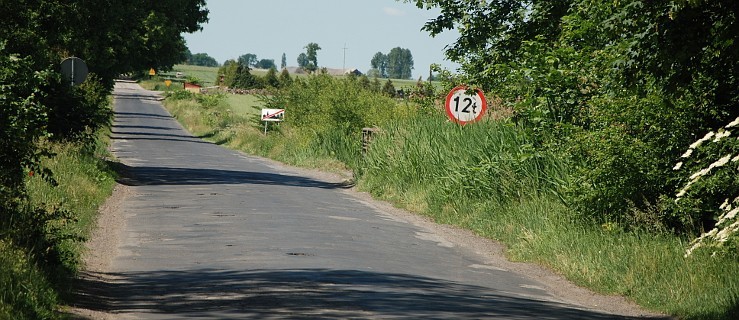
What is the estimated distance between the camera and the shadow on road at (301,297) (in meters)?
10.8

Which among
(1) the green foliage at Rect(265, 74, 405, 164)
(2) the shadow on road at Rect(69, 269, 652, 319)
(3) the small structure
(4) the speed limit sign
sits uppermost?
(4) the speed limit sign

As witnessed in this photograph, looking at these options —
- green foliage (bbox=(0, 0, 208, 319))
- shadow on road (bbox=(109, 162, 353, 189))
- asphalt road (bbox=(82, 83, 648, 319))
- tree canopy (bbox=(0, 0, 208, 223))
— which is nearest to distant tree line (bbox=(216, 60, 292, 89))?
tree canopy (bbox=(0, 0, 208, 223))

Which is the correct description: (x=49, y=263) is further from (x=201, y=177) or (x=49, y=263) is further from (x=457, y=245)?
(x=201, y=177)

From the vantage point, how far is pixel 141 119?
9144 cm

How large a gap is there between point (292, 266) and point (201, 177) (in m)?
19.1

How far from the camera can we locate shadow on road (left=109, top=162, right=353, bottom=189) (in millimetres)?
30967

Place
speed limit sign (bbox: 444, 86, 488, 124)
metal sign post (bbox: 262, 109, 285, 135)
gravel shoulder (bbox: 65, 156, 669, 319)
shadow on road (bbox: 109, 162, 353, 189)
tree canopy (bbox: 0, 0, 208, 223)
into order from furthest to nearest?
metal sign post (bbox: 262, 109, 285, 135), shadow on road (bbox: 109, 162, 353, 189), speed limit sign (bbox: 444, 86, 488, 124), tree canopy (bbox: 0, 0, 208, 223), gravel shoulder (bbox: 65, 156, 669, 319)

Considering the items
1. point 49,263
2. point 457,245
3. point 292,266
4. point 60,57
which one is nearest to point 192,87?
point 60,57

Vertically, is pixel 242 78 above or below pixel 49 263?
below

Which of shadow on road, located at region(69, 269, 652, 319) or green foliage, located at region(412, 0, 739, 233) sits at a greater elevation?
green foliage, located at region(412, 0, 739, 233)

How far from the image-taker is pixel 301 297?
11.6 metres

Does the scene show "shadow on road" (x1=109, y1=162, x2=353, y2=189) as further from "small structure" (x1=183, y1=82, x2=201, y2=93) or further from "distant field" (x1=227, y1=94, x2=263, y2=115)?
"small structure" (x1=183, y1=82, x2=201, y2=93)

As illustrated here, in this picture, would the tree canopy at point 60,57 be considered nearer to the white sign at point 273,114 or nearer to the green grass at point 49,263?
the green grass at point 49,263

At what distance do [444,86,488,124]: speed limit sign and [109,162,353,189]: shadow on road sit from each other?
6169 mm
